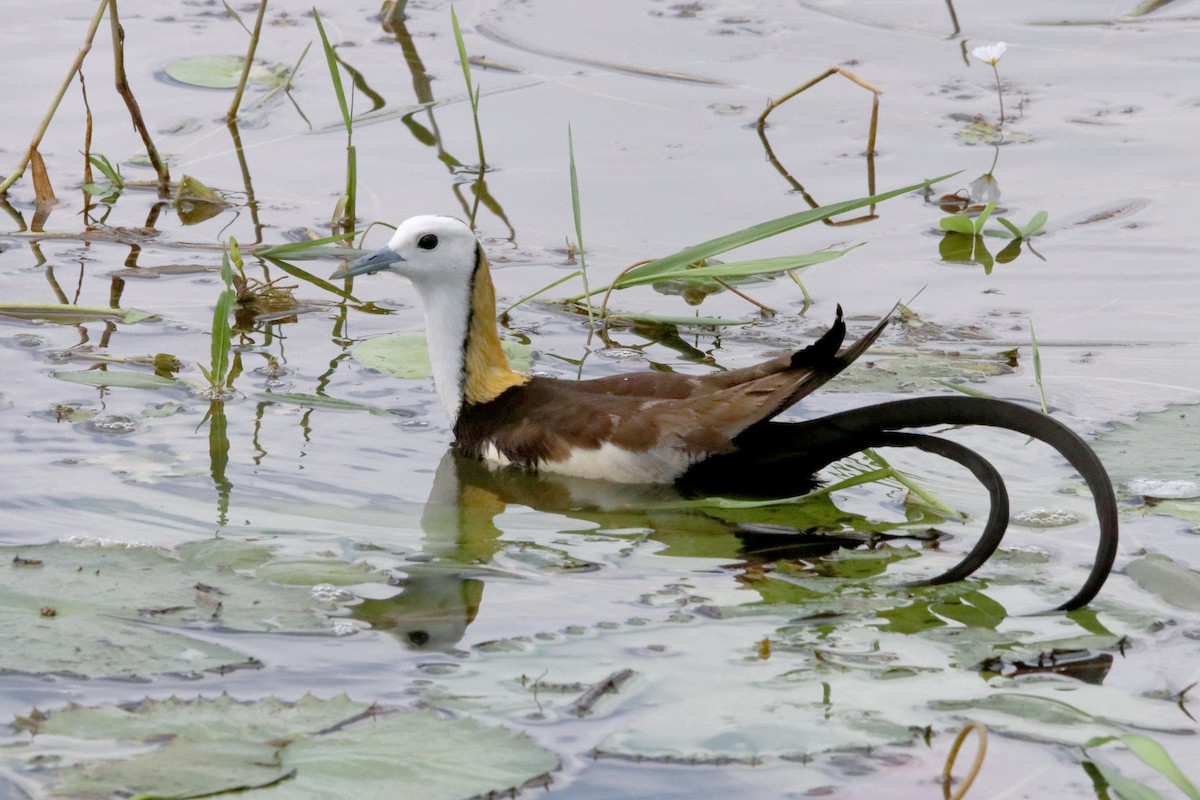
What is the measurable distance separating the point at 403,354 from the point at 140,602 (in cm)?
226

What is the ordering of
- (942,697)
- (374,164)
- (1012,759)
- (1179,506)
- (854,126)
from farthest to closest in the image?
(854,126)
(374,164)
(1179,506)
(942,697)
(1012,759)

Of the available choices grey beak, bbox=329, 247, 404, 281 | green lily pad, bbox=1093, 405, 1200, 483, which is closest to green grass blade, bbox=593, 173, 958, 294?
grey beak, bbox=329, 247, 404, 281

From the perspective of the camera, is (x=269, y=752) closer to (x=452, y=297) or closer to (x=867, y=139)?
(x=452, y=297)

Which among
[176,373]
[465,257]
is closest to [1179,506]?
[465,257]

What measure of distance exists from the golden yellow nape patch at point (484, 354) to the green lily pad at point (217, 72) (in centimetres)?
377

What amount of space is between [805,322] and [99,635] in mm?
3396

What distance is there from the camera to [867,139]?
26.9ft

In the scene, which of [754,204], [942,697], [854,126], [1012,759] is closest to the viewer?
[1012,759]

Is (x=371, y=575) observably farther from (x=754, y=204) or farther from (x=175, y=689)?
(x=754, y=204)

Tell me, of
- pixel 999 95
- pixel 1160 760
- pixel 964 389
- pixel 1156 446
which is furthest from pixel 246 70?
pixel 1160 760

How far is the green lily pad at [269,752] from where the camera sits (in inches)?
119

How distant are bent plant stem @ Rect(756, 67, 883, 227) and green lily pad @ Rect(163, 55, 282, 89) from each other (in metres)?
2.69

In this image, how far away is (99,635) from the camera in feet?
11.8

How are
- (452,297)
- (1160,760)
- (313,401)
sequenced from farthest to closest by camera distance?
1. (452,297)
2. (313,401)
3. (1160,760)
